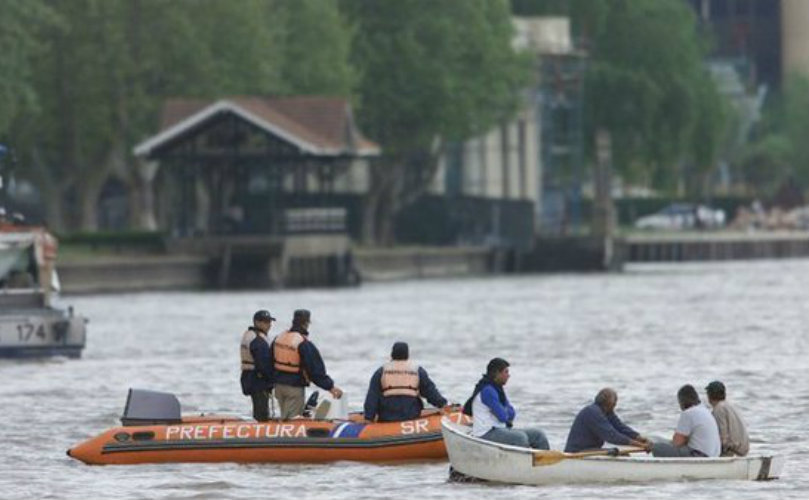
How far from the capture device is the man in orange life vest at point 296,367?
43344mm

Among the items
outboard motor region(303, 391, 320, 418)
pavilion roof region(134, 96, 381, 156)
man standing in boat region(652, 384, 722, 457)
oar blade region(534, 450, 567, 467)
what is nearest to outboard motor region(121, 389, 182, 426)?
outboard motor region(303, 391, 320, 418)

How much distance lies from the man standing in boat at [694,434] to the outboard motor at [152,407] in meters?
7.61

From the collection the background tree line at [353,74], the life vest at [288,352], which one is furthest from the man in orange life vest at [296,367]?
the background tree line at [353,74]

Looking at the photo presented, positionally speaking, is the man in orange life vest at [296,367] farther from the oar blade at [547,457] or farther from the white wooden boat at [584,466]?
the oar blade at [547,457]

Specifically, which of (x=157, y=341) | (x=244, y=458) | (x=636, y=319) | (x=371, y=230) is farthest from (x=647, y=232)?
(x=244, y=458)

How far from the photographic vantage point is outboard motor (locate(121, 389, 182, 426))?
43844 millimetres

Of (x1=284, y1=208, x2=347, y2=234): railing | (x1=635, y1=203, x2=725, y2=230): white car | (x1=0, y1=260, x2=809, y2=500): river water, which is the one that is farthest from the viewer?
(x1=635, y1=203, x2=725, y2=230): white car

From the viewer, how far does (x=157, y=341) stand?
76.9 m

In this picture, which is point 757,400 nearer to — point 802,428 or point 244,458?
point 802,428

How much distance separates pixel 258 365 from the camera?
44.0 m

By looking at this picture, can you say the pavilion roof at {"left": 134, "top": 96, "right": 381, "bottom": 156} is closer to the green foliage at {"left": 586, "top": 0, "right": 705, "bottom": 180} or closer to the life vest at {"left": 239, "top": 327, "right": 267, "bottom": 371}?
the green foliage at {"left": 586, "top": 0, "right": 705, "bottom": 180}

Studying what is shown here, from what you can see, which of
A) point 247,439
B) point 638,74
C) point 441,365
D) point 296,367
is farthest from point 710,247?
point 247,439

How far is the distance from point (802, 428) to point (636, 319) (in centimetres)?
3988

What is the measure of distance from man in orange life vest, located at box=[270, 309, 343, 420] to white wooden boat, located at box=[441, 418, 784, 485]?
148 inches
